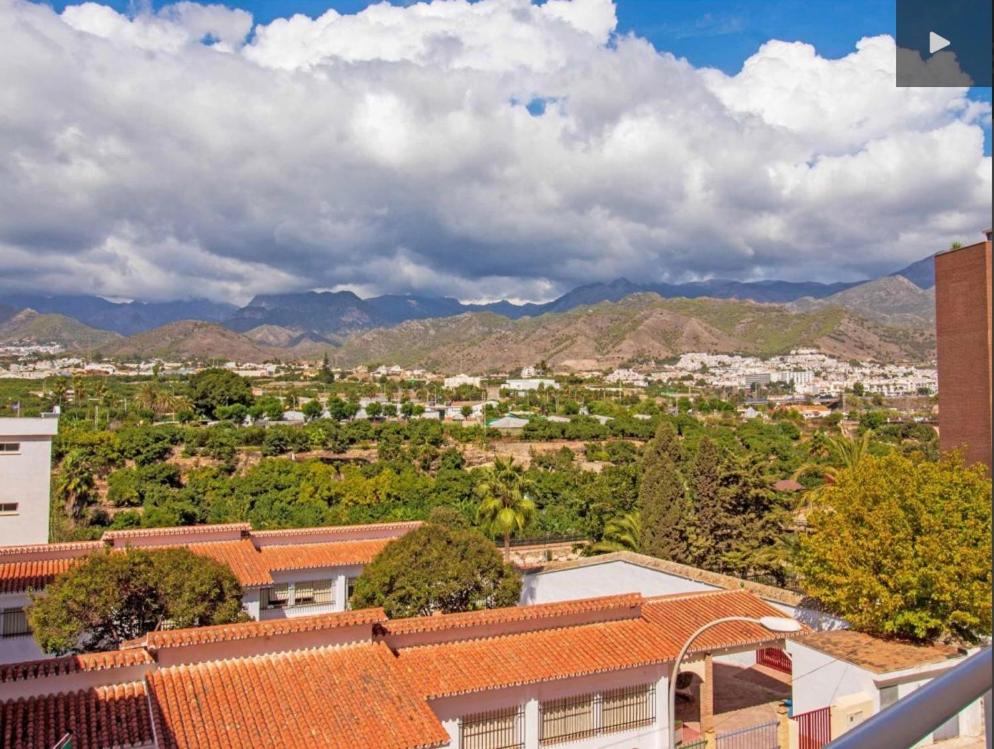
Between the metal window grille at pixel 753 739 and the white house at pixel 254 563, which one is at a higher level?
the white house at pixel 254 563

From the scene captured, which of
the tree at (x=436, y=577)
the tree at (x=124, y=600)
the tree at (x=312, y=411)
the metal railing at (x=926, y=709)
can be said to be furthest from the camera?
the tree at (x=312, y=411)

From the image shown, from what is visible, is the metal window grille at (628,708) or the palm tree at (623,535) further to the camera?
the palm tree at (623,535)

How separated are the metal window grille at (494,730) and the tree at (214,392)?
5650 centimetres

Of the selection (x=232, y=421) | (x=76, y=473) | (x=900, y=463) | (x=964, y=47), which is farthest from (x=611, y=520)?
(x=232, y=421)

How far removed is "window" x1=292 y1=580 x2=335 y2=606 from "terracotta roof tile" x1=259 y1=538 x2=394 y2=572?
20.2 inches

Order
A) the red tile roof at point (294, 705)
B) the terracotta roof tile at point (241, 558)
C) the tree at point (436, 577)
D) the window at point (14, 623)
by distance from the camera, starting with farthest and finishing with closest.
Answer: the terracotta roof tile at point (241, 558)
the window at point (14, 623)
the tree at point (436, 577)
the red tile roof at point (294, 705)

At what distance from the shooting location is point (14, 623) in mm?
15273

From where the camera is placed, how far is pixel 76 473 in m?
36.5

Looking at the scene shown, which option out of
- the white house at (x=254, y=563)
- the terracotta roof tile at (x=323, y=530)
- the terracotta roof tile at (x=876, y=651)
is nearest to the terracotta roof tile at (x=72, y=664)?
the white house at (x=254, y=563)

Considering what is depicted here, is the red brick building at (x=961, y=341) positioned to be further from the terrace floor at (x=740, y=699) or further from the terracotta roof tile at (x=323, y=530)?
the terracotta roof tile at (x=323, y=530)

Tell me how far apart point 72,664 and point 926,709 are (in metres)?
10.4

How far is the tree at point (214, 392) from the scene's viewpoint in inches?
2509

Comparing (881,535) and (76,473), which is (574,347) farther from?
(881,535)

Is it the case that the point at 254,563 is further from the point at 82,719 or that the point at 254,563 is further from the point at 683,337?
the point at 683,337
